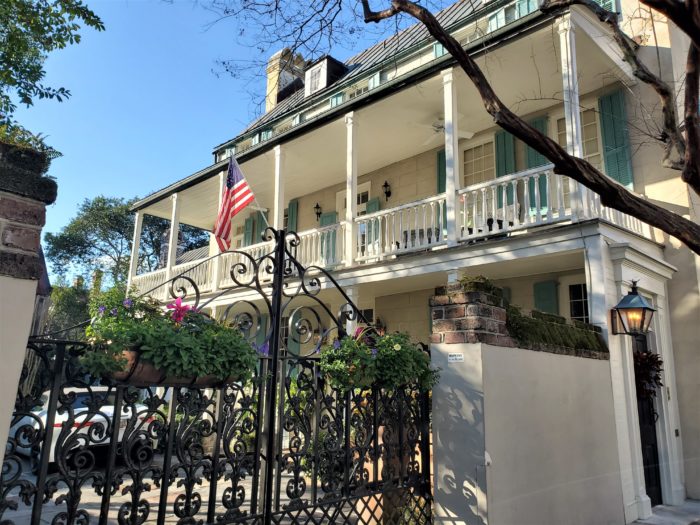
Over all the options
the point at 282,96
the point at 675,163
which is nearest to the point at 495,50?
the point at 675,163

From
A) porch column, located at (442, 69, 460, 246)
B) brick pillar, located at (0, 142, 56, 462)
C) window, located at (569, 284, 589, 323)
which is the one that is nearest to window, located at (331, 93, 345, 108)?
porch column, located at (442, 69, 460, 246)

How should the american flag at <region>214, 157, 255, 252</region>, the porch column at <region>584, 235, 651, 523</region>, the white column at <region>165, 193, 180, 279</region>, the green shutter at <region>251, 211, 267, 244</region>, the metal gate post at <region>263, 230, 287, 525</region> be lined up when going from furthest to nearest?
the green shutter at <region>251, 211, 267, 244</region> → the white column at <region>165, 193, 180, 279</region> → the american flag at <region>214, 157, 255, 252</region> → the porch column at <region>584, 235, 651, 523</region> → the metal gate post at <region>263, 230, 287, 525</region>

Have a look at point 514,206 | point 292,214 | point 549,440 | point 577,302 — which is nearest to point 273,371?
point 549,440

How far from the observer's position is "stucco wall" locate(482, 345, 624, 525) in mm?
3680

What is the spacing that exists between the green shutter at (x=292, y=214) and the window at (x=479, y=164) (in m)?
5.68

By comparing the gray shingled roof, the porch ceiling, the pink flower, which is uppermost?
the gray shingled roof

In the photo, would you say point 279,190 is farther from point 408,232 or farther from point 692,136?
point 692,136

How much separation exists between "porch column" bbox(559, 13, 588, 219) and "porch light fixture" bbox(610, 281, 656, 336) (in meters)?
1.26

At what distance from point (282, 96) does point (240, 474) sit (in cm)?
1759

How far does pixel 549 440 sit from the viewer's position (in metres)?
4.28

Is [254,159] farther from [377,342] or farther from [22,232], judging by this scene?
[22,232]

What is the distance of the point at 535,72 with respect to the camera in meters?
8.30

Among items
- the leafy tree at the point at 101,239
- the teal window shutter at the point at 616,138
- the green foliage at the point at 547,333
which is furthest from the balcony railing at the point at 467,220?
the leafy tree at the point at 101,239

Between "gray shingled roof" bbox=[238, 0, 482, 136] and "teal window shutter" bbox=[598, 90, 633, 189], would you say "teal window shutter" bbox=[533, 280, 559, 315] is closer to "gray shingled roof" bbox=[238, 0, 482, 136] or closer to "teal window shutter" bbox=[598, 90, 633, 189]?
"teal window shutter" bbox=[598, 90, 633, 189]
